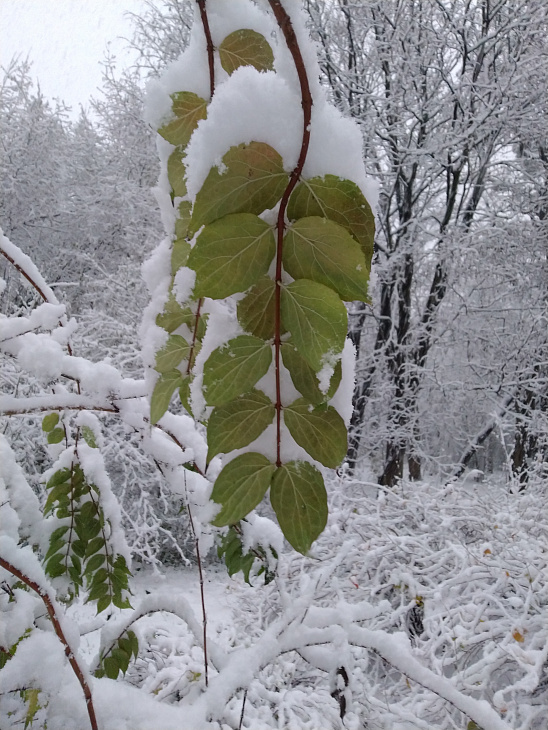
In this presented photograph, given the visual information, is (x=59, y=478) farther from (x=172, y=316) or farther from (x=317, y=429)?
(x=317, y=429)

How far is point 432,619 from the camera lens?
2.22 meters

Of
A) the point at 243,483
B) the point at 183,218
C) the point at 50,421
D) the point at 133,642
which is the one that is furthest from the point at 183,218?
the point at 133,642

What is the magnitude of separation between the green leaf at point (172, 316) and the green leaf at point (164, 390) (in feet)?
0.14

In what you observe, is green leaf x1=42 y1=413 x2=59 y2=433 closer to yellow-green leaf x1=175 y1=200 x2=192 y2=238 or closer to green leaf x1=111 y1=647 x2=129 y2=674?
green leaf x1=111 y1=647 x2=129 y2=674

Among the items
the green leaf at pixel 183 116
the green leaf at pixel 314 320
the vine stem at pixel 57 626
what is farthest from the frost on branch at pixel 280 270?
the vine stem at pixel 57 626

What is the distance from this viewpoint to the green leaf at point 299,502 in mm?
240

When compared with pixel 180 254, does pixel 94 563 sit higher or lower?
lower

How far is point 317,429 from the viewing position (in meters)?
0.25

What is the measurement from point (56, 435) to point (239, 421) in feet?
1.97

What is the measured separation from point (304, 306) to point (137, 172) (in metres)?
7.41

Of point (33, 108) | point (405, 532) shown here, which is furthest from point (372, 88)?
point (405, 532)

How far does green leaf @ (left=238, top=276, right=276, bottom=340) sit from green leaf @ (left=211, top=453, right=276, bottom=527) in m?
0.06

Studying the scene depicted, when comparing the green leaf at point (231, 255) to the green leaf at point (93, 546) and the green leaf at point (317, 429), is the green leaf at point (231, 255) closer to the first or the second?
the green leaf at point (317, 429)

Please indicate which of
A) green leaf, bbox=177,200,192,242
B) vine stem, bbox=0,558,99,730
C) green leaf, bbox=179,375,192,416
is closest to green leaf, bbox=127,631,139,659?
vine stem, bbox=0,558,99,730
